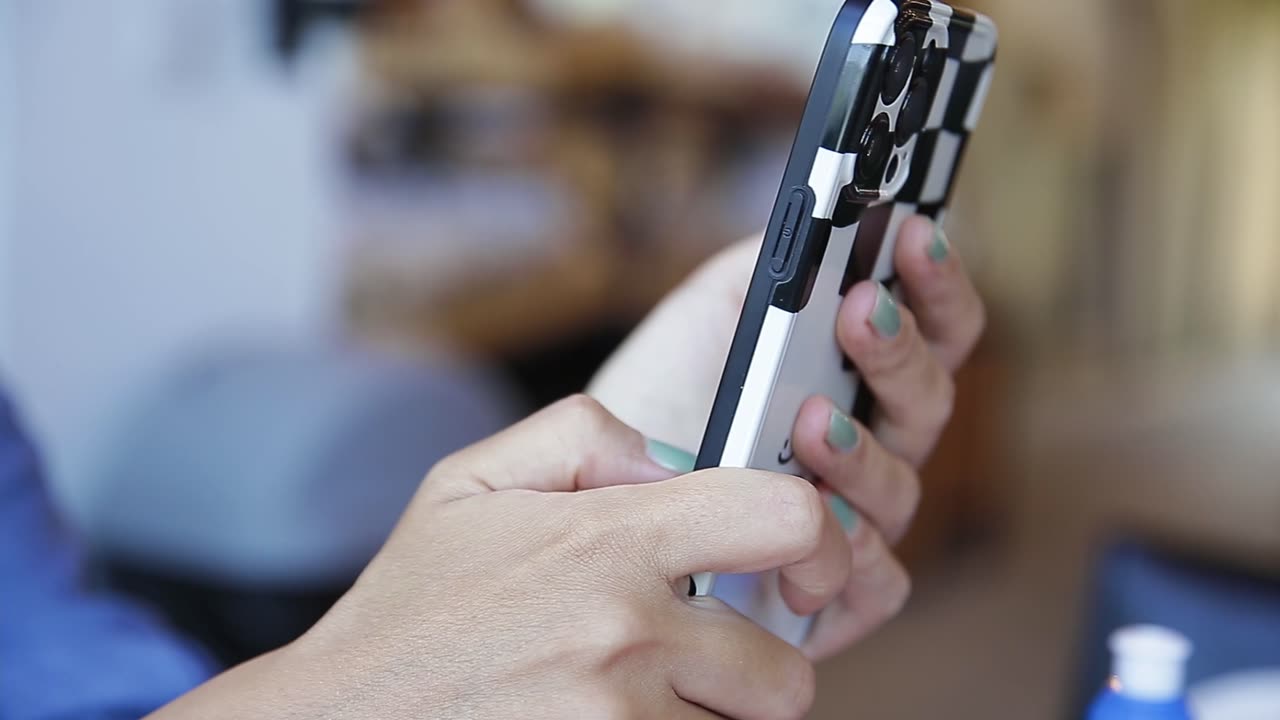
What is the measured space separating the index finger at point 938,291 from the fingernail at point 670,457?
14 centimetres

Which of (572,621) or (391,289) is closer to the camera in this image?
(572,621)

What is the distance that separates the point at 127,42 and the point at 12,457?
1.48 m

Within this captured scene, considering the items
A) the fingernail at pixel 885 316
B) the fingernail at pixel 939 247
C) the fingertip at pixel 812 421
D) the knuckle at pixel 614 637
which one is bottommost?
the knuckle at pixel 614 637

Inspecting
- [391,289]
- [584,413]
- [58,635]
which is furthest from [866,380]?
[391,289]

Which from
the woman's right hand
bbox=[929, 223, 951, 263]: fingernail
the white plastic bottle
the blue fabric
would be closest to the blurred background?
the white plastic bottle

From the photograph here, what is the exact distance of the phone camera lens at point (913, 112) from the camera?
0.44m

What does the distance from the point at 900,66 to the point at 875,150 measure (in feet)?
0.10

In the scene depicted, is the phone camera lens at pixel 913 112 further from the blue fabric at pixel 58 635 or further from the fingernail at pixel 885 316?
the blue fabric at pixel 58 635

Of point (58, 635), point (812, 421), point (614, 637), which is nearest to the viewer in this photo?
point (614, 637)

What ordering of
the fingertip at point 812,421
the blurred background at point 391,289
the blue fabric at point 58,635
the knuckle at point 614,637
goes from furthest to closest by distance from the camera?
the blurred background at point 391,289
the blue fabric at point 58,635
the fingertip at point 812,421
the knuckle at point 614,637

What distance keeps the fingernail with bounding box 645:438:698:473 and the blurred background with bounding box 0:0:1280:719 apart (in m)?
0.49

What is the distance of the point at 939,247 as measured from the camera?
1.70 feet

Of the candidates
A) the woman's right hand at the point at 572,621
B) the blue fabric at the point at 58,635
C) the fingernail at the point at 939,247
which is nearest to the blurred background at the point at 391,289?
the fingernail at the point at 939,247

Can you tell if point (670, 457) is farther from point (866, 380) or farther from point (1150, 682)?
point (1150, 682)
